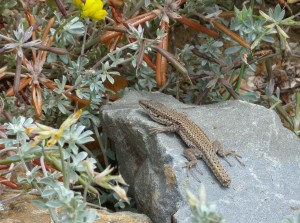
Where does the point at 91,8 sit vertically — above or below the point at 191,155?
above

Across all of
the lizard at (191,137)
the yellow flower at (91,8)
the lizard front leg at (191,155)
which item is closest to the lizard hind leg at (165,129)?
the lizard at (191,137)

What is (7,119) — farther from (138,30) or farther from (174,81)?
(174,81)

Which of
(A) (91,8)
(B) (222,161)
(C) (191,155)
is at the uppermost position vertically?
(A) (91,8)

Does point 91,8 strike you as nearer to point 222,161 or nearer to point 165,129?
point 165,129

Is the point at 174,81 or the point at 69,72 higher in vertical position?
the point at 69,72

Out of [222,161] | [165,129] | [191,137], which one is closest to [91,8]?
[165,129]

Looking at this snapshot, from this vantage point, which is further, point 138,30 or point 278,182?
point 138,30

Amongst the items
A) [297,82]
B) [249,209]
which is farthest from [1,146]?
[297,82]
